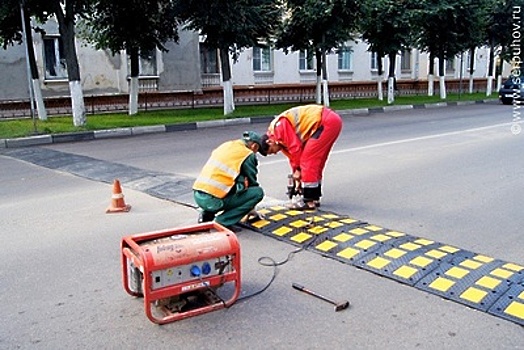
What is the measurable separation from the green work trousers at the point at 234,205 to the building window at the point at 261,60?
72.8 ft

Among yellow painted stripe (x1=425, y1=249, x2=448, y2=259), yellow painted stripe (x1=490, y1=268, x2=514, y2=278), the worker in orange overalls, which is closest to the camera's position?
yellow painted stripe (x1=490, y1=268, x2=514, y2=278)

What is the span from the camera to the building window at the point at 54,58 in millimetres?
20469

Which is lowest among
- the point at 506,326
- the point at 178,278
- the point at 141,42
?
the point at 506,326

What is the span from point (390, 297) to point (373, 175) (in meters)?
4.33

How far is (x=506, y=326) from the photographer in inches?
131

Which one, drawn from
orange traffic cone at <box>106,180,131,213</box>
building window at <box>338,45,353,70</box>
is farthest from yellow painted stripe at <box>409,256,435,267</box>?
building window at <box>338,45,353,70</box>

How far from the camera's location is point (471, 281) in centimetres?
396

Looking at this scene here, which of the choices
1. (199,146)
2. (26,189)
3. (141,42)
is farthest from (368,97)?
(26,189)

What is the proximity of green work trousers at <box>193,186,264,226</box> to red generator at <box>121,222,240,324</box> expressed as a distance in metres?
1.11

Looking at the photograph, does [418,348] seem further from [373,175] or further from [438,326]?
[373,175]

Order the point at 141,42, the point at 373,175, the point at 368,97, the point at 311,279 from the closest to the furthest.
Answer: the point at 311,279 < the point at 373,175 < the point at 141,42 < the point at 368,97

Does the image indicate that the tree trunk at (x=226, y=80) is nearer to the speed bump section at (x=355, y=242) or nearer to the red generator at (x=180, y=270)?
the speed bump section at (x=355, y=242)

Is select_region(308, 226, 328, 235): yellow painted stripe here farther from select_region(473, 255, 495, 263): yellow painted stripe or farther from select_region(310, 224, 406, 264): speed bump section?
select_region(473, 255, 495, 263): yellow painted stripe

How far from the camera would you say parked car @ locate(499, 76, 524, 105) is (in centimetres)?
2298
